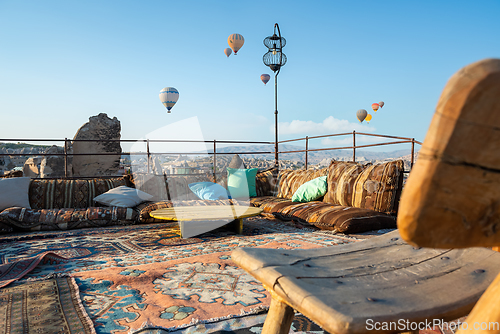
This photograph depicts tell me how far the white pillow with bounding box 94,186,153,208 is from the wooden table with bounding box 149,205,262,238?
766mm

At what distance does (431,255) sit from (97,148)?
30.5 feet

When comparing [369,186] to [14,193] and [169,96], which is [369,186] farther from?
[169,96]

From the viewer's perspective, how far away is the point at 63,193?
359 centimetres

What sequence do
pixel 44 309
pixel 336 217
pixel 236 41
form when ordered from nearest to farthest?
pixel 44 309
pixel 336 217
pixel 236 41

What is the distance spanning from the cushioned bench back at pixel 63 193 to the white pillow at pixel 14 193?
0.11m

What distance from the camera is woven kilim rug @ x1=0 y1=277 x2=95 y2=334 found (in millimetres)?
1094

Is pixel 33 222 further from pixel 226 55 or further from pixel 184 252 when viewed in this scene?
pixel 226 55

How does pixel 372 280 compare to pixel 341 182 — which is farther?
pixel 341 182

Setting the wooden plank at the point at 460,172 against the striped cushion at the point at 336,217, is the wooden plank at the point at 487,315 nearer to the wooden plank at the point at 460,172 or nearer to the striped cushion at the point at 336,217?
A: the wooden plank at the point at 460,172

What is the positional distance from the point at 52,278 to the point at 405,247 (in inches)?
63.6

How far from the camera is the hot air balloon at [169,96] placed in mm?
10352

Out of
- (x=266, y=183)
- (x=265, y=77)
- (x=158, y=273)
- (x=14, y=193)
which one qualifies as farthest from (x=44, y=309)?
(x=265, y=77)

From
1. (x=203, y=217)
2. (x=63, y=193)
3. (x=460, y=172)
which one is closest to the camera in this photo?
(x=460, y=172)

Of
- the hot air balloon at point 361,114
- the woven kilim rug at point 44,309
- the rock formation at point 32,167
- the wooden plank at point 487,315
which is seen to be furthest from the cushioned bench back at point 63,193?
the hot air balloon at point 361,114
